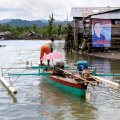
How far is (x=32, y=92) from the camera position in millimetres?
17281

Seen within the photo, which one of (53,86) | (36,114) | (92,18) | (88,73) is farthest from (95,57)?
(36,114)

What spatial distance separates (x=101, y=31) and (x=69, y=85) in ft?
70.1

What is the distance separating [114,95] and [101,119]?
12.6 ft

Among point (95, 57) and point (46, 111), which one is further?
point (95, 57)

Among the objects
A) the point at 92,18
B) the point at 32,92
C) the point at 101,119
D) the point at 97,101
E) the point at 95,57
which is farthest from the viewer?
the point at 92,18

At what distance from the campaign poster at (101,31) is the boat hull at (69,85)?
18.9 metres

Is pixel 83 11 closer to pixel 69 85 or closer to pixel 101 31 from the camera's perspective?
pixel 101 31

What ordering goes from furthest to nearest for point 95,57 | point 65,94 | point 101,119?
point 95,57
point 65,94
point 101,119

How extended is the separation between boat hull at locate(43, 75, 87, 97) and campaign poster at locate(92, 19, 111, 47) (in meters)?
18.9

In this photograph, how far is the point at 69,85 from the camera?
620 inches

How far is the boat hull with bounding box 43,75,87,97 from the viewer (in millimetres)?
14828

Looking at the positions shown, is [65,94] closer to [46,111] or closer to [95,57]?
[46,111]

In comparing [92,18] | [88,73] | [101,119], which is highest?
[92,18]

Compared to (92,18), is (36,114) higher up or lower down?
lower down
